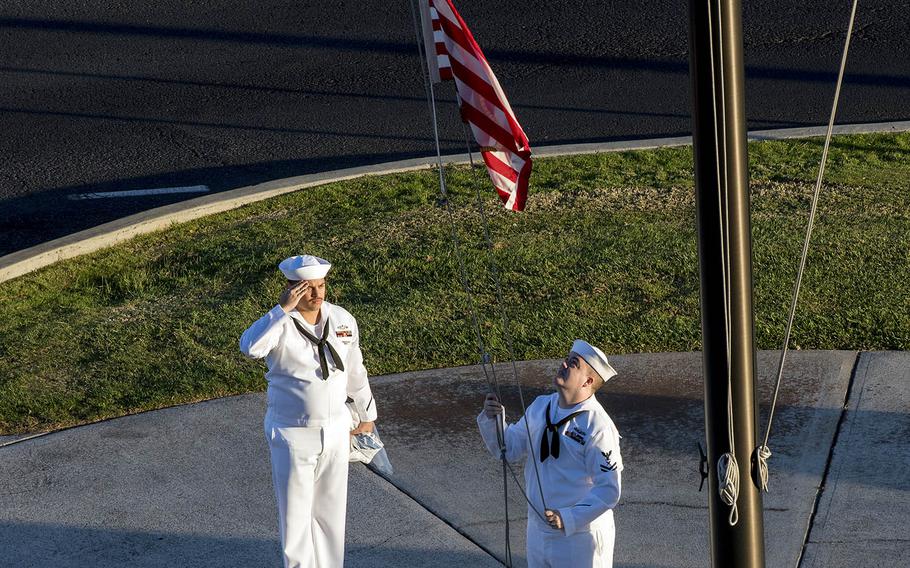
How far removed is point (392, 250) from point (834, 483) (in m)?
4.30

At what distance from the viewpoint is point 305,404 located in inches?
237

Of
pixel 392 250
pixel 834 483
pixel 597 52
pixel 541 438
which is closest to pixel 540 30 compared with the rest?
pixel 597 52

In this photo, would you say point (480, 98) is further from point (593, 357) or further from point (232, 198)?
point (232, 198)

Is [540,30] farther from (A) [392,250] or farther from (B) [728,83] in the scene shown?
(B) [728,83]

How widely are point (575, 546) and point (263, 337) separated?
5.56 feet

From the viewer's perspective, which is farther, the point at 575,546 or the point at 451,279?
the point at 451,279

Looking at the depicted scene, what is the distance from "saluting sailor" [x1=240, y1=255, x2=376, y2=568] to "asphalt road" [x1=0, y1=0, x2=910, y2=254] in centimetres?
531

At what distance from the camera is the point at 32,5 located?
1595cm

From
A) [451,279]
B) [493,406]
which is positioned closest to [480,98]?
[493,406]

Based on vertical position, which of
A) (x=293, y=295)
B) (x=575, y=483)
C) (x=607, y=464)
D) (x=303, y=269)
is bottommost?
(x=575, y=483)

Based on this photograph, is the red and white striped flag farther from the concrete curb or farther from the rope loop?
the concrete curb

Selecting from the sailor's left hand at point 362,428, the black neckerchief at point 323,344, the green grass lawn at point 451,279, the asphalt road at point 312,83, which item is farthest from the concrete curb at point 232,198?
the black neckerchief at point 323,344

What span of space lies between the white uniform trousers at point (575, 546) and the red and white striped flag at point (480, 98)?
1387 millimetres

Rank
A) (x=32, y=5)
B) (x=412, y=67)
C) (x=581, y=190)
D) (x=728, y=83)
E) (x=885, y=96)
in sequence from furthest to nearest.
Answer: (x=32, y=5) < (x=412, y=67) < (x=885, y=96) < (x=581, y=190) < (x=728, y=83)
